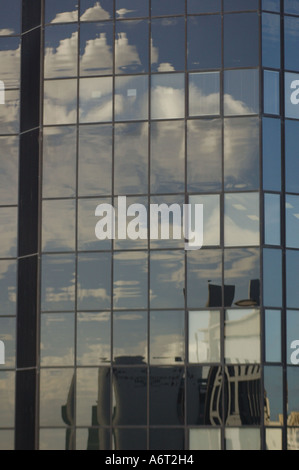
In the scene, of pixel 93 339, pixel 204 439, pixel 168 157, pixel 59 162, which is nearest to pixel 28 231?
pixel 59 162

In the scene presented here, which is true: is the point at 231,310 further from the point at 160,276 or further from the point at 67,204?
the point at 67,204

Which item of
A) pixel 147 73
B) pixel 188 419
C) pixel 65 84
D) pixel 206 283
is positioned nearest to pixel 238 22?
pixel 147 73

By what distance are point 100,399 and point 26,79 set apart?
10232mm

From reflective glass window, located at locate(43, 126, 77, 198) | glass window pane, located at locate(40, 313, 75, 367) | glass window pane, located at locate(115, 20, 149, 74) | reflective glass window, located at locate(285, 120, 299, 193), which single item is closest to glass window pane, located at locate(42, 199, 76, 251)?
reflective glass window, located at locate(43, 126, 77, 198)

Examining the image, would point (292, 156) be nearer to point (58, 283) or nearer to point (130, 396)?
point (58, 283)

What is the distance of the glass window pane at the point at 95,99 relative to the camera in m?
32.5

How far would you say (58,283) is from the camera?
105 ft

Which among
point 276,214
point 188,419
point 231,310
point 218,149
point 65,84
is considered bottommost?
point 188,419

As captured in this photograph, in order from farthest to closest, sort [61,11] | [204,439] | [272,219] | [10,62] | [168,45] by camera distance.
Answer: [10,62] < [61,11] < [168,45] < [272,219] < [204,439]

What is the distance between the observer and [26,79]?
110ft

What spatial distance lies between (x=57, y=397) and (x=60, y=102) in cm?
893

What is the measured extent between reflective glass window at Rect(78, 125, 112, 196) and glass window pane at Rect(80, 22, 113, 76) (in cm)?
179

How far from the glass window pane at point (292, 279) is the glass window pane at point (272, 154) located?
204cm

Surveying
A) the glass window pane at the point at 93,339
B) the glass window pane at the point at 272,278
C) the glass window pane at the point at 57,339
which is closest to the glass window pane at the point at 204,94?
the glass window pane at the point at 272,278
